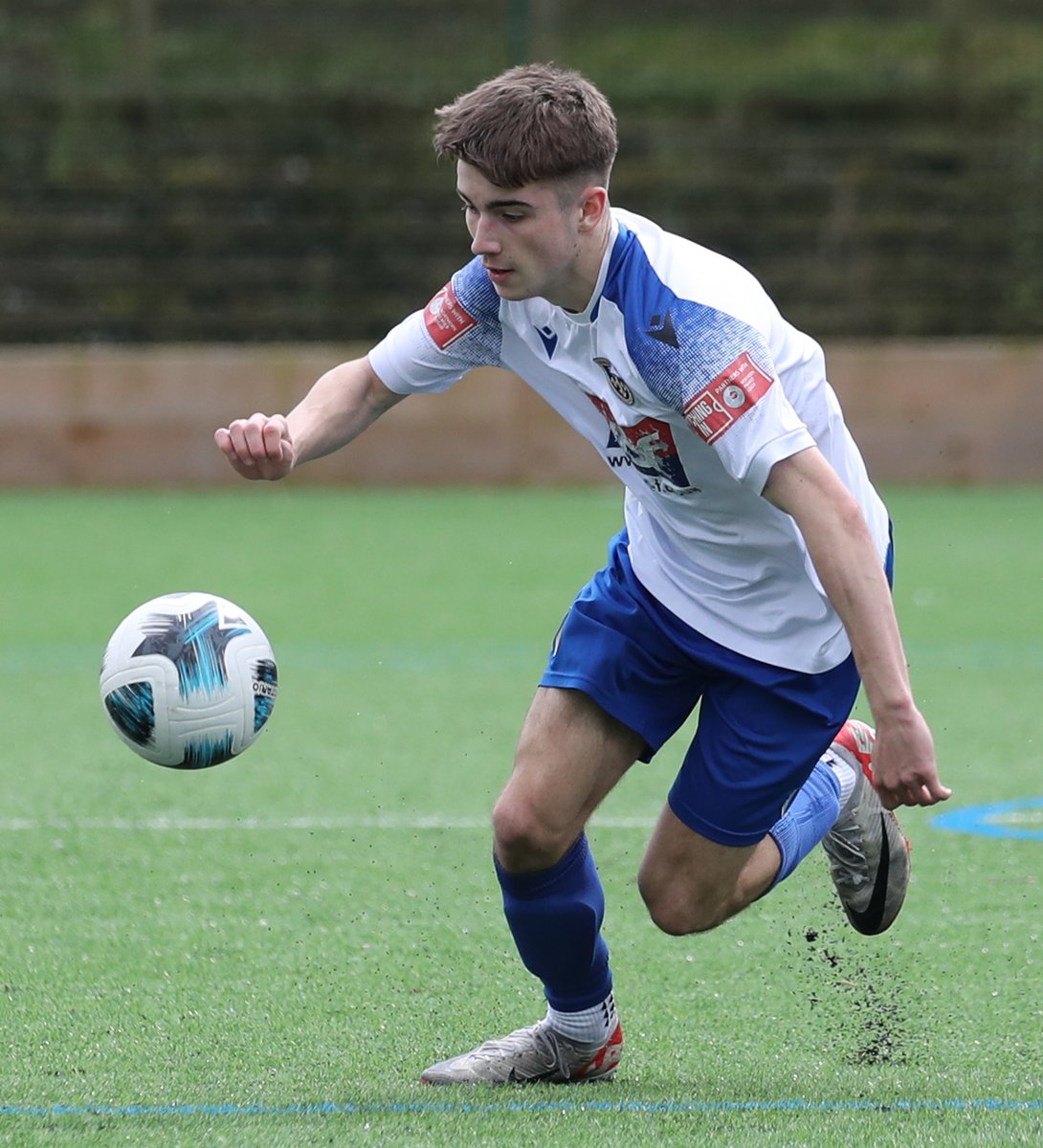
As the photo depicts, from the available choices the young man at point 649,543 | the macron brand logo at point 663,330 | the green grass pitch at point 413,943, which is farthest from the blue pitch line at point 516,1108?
the macron brand logo at point 663,330

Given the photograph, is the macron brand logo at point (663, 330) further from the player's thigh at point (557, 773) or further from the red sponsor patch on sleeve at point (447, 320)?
the player's thigh at point (557, 773)

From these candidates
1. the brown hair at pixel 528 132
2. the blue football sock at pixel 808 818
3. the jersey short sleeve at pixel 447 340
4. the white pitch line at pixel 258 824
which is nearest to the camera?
the brown hair at pixel 528 132

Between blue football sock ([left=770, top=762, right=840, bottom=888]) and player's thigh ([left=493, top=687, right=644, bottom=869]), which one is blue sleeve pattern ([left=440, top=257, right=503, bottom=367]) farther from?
blue football sock ([left=770, top=762, right=840, bottom=888])

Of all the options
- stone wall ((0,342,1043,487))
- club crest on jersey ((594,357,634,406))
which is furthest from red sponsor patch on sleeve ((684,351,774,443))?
stone wall ((0,342,1043,487))

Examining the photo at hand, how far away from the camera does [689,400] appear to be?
130 inches

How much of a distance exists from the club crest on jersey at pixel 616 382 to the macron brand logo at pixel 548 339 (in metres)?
0.16

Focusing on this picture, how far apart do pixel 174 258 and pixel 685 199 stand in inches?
164

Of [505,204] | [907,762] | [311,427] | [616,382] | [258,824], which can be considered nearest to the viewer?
[907,762]

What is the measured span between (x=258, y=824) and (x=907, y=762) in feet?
10.0

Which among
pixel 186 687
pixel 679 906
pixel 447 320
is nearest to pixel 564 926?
pixel 679 906

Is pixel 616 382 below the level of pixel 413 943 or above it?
above

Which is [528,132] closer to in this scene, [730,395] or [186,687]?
[730,395]

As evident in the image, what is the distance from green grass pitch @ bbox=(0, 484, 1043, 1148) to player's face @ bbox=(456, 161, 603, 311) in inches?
58.3

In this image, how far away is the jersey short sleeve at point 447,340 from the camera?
Answer: 3.90 metres
